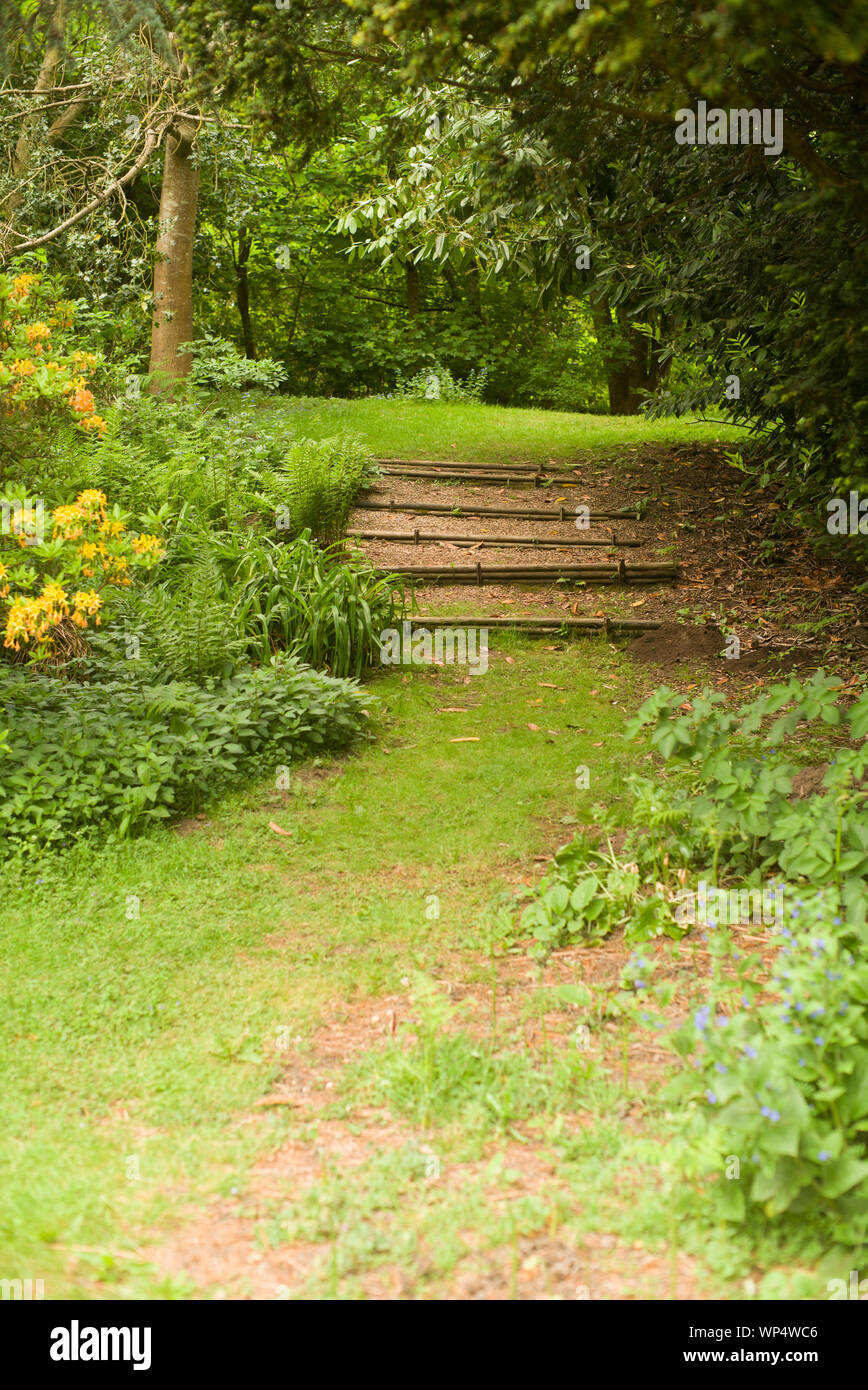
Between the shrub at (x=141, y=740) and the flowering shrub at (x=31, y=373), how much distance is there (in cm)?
143

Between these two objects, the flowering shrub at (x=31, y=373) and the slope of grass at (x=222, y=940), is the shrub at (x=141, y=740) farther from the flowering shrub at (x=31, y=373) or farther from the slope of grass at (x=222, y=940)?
the flowering shrub at (x=31, y=373)

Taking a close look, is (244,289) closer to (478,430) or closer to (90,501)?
(478,430)

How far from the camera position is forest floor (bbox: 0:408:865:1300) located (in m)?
2.54

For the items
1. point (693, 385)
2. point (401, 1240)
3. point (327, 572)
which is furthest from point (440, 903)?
point (693, 385)

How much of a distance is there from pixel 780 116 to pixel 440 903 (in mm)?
4084

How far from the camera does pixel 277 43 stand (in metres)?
4.65

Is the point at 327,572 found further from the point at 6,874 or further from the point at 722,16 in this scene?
the point at 722,16


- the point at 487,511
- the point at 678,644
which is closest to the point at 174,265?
the point at 487,511

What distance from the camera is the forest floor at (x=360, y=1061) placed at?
2.54 m

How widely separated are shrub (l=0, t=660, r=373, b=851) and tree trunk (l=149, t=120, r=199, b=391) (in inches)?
267

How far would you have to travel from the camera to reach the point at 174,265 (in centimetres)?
1192

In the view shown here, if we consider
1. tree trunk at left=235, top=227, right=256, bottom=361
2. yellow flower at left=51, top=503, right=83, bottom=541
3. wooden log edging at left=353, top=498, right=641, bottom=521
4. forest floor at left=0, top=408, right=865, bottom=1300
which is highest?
tree trunk at left=235, top=227, right=256, bottom=361

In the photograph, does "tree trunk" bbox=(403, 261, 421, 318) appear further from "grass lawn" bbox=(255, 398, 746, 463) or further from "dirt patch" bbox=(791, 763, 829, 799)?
"dirt patch" bbox=(791, 763, 829, 799)

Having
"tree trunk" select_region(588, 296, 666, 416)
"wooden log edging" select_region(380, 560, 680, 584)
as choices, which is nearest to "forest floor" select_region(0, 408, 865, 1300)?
"wooden log edging" select_region(380, 560, 680, 584)
